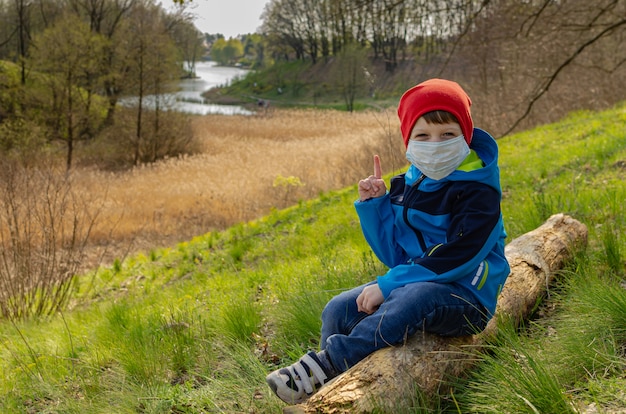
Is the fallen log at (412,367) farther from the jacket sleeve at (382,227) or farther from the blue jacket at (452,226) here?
the jacket sleeve at (382,227)

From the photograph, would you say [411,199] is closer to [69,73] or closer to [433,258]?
[433,258]

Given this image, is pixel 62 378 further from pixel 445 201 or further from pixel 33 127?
pixel 33 127

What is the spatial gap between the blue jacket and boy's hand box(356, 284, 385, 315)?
3 centimetres

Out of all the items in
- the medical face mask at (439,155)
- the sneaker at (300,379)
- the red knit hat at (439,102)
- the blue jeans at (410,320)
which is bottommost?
the sneaker at (300,379)

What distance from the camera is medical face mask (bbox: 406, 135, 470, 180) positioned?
2.62m

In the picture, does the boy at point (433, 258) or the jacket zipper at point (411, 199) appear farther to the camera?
the jacket zipper at point (411, 199)

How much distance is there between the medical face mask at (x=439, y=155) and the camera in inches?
103

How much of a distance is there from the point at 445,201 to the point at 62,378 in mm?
2984

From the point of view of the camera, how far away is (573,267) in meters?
3.66

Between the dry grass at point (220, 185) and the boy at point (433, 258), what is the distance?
6400mm

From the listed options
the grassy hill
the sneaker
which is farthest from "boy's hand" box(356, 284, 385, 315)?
the grassy hill

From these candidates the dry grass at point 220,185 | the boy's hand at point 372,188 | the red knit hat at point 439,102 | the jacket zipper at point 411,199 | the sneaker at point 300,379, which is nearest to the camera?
the sneaker at point 300,379

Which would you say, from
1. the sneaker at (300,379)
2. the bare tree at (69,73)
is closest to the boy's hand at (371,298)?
the sneaker at (300,379)

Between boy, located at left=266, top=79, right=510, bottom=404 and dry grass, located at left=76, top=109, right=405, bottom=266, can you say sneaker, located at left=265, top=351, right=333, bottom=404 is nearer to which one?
boy, located at left=266, top=79, right=510, bottom=404
